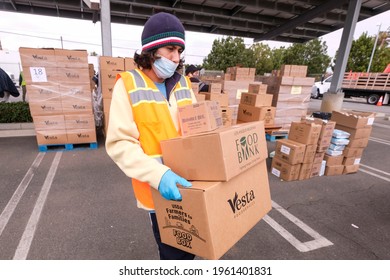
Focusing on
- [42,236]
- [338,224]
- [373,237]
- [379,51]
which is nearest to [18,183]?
[42,236]

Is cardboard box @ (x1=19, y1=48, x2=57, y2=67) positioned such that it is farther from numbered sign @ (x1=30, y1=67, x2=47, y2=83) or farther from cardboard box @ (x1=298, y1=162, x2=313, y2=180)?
cardboard box @ (x1=298, y1=162, x2=313, y2=180)

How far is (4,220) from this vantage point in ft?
9.02

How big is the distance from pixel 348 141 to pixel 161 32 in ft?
15.0

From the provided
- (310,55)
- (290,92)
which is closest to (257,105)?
(290,92)

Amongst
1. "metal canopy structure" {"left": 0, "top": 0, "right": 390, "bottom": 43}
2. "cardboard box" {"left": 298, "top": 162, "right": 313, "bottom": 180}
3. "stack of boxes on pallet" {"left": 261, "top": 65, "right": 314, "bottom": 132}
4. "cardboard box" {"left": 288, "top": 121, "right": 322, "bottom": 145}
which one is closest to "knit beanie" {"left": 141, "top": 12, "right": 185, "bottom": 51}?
"cardboard box" {"left": 288, "top": 121, "right": 322, "bottom": 145}

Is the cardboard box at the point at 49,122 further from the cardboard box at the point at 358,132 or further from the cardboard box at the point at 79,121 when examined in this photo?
the cardboard box at the point at 358,132

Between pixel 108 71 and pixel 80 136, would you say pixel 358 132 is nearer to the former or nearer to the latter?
pixel 108 71

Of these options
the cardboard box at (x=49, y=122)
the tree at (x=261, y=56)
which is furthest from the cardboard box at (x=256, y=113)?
the tree at (x=261, y=56)

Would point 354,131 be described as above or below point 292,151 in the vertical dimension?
above

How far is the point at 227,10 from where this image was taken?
11016mm

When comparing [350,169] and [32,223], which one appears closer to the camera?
[32,223]

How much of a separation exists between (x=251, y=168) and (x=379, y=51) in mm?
34786

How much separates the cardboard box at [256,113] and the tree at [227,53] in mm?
25007

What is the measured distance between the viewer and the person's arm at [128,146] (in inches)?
45.9
